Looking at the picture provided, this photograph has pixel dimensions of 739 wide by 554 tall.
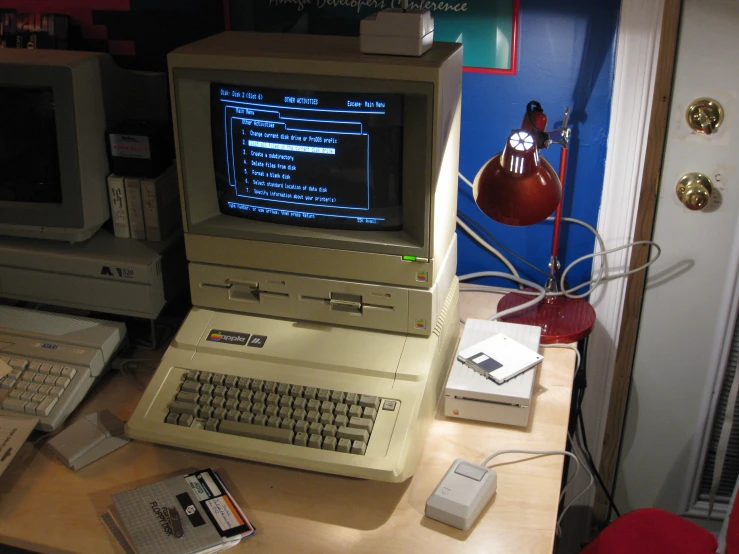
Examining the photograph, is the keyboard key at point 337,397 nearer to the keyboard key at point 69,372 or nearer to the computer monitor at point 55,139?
the keyboard key at point 69,372

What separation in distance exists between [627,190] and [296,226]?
2.38 ft

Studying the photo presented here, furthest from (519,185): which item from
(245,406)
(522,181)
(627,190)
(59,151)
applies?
(59,151)

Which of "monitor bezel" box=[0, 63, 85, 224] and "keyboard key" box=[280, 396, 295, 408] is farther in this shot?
"monitor bezel" box=[0, 63, 85, 224]

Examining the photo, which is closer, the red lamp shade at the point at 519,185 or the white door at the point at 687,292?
the red lamp shade at the point at 519,185

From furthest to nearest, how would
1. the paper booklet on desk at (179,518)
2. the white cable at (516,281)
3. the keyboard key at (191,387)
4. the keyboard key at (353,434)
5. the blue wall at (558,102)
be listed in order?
1. the white cable at (516,281)
2. the blue wall at (558,102)
3. the keyboard key at (191,387)
4. the keyboard key at (353,434)
5. the paper booklet on desk at (179,518)

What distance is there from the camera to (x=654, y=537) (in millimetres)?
1432

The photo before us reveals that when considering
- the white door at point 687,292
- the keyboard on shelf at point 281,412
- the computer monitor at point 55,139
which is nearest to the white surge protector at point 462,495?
the keyboard on shelf at point 281,412

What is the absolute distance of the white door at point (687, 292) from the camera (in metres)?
1.57

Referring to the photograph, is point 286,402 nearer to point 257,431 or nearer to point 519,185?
point 257,431

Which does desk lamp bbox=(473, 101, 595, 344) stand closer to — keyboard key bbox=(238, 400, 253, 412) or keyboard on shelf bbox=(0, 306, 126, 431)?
keyboard key bbox=(238, 400, 253, 412)

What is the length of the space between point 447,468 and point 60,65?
1.00 meters

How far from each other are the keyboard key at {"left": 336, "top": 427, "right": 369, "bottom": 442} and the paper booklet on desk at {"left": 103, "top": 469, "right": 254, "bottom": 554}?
7.8 inches

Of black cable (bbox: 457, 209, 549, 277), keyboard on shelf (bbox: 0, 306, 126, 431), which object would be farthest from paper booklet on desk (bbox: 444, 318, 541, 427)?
keyboard on shelf (bbox: 0, 306, 126, 431)

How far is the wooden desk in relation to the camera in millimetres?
1198
